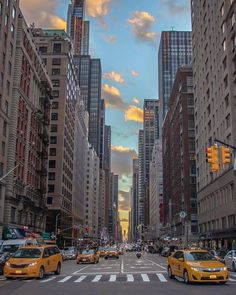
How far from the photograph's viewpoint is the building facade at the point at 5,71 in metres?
57.0

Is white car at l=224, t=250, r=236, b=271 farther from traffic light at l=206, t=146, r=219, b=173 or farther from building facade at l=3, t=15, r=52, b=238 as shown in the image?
building facade at l=3, t=15, r=52, b=238

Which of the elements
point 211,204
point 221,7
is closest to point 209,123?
point 211,204

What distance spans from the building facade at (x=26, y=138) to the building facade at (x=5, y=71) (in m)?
0.91

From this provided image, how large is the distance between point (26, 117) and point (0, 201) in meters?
18.2

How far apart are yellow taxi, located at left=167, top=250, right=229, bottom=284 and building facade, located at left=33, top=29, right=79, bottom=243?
77122 mm

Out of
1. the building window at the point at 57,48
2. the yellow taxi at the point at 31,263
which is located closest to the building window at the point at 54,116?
the building window at the point at 57,48

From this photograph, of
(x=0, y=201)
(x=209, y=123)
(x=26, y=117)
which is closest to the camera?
(x=0, y=201)

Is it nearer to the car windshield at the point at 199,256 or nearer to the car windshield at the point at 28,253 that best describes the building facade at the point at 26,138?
the car windshield at the point at 28,253

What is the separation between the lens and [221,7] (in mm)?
67375

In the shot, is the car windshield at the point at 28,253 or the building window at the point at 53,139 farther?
the building window at the point at 53,139

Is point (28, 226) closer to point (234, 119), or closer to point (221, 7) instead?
point (234, 119)

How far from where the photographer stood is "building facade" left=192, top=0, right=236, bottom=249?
6041cm

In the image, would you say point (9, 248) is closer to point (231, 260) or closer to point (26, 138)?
point (231, 260)

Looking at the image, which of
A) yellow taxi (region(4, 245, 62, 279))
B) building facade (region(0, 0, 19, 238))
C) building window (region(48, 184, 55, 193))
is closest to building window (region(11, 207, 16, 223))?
building facade (region(0, 0, 19, 238))
